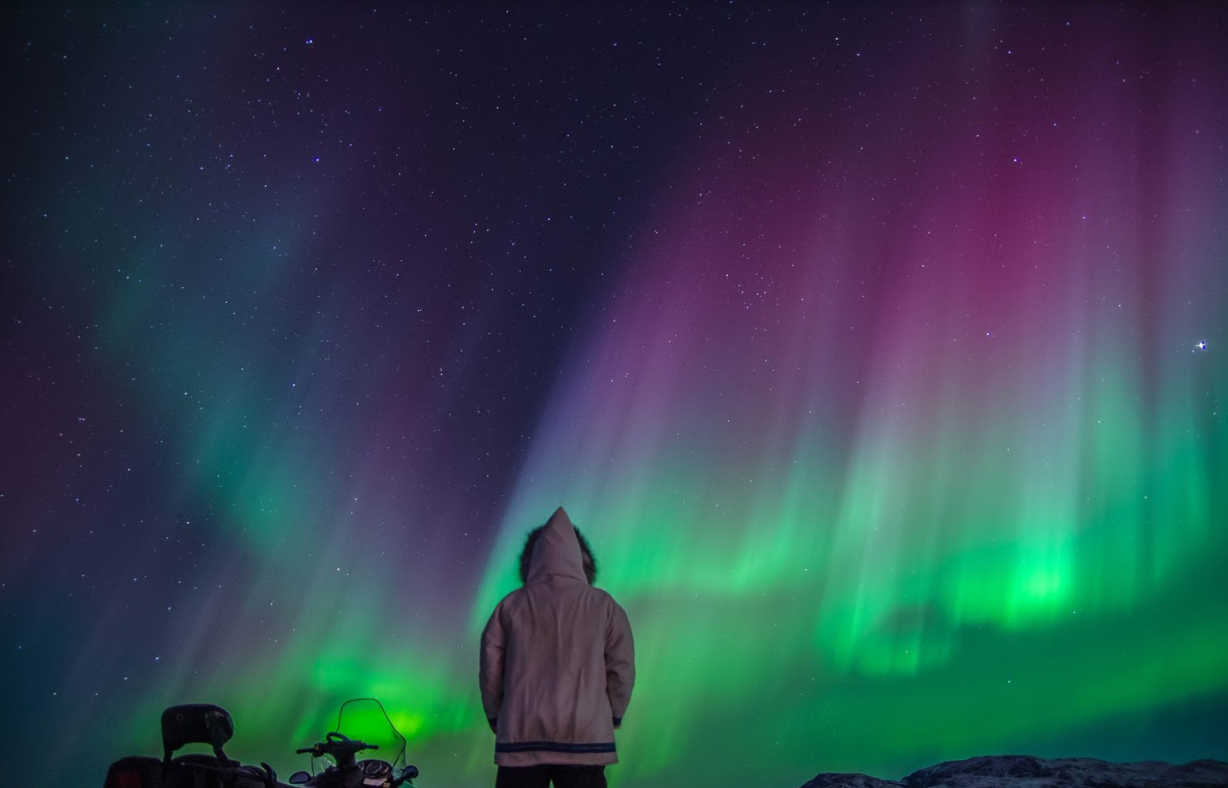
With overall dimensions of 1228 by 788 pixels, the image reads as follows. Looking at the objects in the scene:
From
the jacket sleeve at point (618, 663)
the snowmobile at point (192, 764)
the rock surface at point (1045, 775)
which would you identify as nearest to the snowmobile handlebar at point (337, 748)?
the snowmobile at point (192, 764)

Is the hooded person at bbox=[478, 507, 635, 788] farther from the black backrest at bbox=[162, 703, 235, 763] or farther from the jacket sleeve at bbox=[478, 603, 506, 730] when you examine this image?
the black backrest at bbox=[162, 703, 235, 763]

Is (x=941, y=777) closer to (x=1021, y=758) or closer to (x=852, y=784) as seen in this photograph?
(x=1021, y=758)

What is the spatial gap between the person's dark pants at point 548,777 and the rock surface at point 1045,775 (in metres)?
10.8

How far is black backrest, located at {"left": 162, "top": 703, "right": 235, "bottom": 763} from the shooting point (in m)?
2.98

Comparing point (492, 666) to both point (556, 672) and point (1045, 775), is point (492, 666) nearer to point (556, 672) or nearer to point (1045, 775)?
point (556, 672)

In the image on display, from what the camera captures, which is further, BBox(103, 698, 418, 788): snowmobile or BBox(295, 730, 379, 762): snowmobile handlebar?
BBox(295, 730, 379, 762): snowmobile handlebar

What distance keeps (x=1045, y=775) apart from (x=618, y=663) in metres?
13.8

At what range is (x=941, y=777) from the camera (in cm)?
1483

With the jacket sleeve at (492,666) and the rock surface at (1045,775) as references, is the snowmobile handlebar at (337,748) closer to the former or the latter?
the jacket sleeve at (492,666)

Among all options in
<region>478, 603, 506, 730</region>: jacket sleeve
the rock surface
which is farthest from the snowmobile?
the rock surface

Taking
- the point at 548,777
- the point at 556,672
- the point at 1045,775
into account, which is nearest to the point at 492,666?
the point at 556,672

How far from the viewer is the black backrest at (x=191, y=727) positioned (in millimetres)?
2977

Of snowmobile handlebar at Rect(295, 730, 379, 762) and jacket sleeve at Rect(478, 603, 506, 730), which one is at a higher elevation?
jacket sleeve at Rect(478, 603, 506, 730)

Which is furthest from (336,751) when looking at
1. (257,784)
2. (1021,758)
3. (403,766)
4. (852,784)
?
(1021,758)
